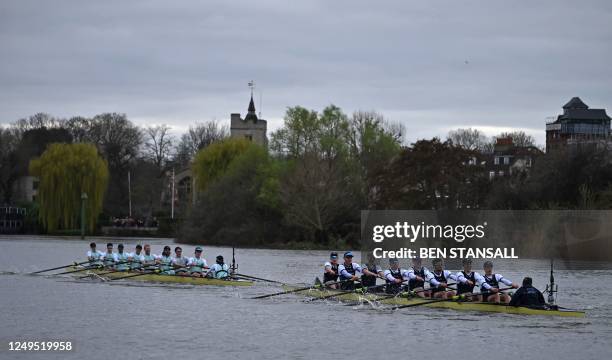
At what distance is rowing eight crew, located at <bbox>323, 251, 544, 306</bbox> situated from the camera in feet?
86.6

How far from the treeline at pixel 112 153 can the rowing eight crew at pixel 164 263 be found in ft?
218

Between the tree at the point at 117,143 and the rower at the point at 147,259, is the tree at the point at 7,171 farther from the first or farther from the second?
the rower at the point at 147,259

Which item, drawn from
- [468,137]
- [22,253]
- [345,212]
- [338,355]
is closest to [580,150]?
[345,212]

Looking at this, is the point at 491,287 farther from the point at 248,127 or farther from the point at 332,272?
the point at 248,127

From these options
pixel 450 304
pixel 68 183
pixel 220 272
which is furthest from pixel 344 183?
pixel 450 304

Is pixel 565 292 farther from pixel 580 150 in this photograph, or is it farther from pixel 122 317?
pixel 580 150

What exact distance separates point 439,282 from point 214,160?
55.8 meters

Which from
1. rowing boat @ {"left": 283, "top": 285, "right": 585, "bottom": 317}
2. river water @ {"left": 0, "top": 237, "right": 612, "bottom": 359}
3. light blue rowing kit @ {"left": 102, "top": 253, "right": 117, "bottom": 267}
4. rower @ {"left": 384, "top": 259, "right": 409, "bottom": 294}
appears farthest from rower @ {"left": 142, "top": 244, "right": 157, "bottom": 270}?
rower @ {"left": 384, "top": 259, "right": 409, "bottom": 294}

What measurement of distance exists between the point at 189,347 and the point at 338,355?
3358mm

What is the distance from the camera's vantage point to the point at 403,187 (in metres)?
65.9

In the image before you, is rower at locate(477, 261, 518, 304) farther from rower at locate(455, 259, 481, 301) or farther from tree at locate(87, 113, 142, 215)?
tree at locate(87, 113, 142, 215)

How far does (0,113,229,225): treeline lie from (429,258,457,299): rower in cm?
7924

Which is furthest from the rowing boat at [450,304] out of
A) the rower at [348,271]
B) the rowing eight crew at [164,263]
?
the rowing eight crew at [164,263]

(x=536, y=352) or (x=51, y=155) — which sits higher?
(x=51, y=155)
